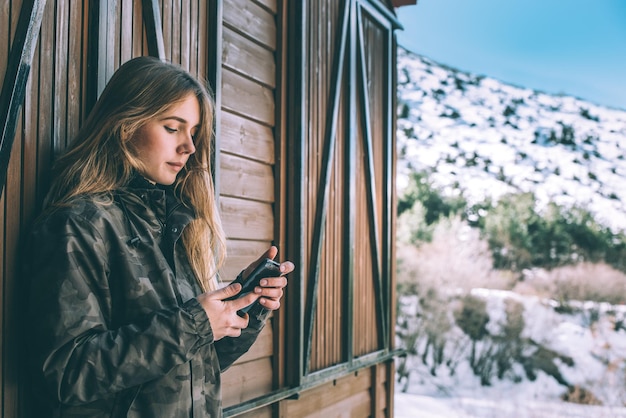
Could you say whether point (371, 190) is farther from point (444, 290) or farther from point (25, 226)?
point (444, 290)

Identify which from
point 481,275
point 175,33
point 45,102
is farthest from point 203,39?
point 481,275

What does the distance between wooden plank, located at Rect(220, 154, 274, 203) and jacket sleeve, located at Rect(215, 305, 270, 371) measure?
52.4 inches

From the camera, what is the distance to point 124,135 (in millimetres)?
2219

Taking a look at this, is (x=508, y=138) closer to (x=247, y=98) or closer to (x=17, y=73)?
(x=247, y=98)

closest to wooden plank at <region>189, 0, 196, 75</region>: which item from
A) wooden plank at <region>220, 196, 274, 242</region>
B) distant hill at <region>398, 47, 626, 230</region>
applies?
wooden plank at <region>220, 196, 274, 242</region>

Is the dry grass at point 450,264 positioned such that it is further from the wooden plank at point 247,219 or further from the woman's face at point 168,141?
the woman's face at point 168,141

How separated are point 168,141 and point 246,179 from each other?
1.61 meters

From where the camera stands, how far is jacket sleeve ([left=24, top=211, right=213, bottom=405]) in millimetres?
1833

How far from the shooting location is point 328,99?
4.90 metres

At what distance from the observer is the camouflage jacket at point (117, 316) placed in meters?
1.84

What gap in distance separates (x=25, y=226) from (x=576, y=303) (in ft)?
53.9

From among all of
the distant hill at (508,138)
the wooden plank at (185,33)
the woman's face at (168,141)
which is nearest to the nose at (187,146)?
the woman's face at (168,141)

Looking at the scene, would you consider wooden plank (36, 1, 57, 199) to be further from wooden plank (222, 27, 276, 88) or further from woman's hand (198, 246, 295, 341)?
wooden plank (222, 27, 276, 88)

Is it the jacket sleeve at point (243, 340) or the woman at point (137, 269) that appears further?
the jacket sleeve at point (243, 340)
